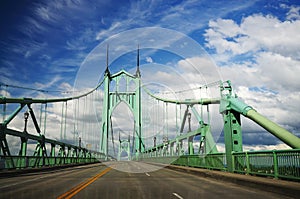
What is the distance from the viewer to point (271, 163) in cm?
1200

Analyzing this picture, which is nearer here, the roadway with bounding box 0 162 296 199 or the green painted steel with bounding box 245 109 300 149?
the roadway with bounding box 0 162 296 199

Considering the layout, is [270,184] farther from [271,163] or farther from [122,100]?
Result: [122,100]

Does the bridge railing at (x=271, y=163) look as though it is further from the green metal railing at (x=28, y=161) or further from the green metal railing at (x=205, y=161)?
the green metal railing at (x=28, y=161)

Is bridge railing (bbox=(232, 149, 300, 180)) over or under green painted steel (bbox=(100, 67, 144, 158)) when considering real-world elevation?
under

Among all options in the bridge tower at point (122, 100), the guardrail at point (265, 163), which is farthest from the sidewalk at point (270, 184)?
the bridge tower at point (122, 100)

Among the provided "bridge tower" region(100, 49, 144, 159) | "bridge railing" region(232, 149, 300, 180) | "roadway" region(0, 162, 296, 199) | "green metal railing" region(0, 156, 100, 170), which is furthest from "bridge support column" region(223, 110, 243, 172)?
"bridge tower" region(100, 49, 144, 159)

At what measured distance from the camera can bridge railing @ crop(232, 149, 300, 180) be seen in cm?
1034

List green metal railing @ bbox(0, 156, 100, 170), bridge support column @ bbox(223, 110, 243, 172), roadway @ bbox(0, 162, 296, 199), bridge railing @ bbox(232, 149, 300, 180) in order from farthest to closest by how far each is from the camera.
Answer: green metal railing @ bbox(0, 156, 100, 170) → bridge support column @ bbox(223, 110, 243, 172) → bridge railing @ bbox(232, 149, 300, 180) → roadway @ bbox(0, 162, 296, 199)

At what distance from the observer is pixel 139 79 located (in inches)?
3027

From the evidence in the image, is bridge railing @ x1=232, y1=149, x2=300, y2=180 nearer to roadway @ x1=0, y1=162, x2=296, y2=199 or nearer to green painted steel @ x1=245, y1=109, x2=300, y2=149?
green painted steel @ x1=245, y1=109, x2=300, y2=149

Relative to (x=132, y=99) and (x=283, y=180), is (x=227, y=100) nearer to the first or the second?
(x=283, y=180)

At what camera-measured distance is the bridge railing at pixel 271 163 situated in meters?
10.3

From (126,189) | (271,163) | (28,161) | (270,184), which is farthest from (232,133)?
(28,161)

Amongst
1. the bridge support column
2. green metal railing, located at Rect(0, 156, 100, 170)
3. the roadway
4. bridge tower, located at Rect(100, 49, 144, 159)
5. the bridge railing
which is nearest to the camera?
the roadway
